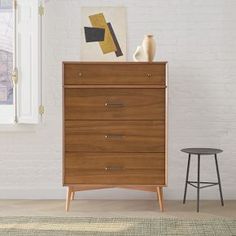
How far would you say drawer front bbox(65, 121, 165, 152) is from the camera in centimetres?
451

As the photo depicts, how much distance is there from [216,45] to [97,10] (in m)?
1.10

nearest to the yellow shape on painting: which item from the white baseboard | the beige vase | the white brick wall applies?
the white brick wall

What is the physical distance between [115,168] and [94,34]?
1.28 metres

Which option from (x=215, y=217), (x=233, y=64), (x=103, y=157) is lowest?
(x=215, y=217)

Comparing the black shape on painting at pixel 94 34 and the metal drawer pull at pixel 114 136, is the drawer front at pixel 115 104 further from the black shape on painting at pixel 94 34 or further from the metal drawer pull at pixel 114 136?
the black shape on painting at pixel 94 34

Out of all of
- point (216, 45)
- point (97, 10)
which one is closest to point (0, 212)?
point (97, 10)

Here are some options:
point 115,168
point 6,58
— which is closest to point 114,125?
point 115,168

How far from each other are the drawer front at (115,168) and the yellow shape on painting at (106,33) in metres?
1.05

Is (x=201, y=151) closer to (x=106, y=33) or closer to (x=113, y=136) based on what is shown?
(x=113, y=136)

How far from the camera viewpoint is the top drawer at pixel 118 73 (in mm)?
4473

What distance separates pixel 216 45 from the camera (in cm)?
502

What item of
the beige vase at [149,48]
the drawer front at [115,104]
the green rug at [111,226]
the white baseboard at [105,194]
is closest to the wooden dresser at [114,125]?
the drawer front at [115,104]

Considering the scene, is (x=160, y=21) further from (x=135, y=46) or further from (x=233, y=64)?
(x=233, y=64)

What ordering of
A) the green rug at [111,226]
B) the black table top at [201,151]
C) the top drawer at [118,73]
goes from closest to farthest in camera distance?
the green rug at [111,226] < the top drawer at [118,73] < the black table top at [201,151]
